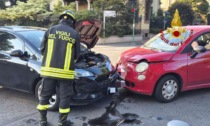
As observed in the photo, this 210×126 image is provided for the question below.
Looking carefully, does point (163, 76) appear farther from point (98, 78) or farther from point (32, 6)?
point (32, 6)

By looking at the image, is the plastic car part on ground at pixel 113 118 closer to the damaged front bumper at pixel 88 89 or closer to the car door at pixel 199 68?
the damaged front bumper at pixel 88 89

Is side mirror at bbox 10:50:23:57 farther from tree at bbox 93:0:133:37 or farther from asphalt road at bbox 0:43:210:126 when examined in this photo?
tree at bbox 93:0:133:37

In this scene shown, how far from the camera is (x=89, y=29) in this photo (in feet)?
20.1

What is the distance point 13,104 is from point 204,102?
391 centimetres

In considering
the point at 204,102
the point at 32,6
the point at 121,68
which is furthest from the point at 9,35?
the point at 32,6

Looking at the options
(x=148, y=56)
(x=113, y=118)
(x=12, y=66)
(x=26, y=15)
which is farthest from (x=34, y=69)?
(x=26, y=15)

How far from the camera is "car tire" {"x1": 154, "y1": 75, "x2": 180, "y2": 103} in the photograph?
5090 millimetres

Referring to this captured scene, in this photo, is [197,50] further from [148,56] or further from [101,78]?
[101,78]

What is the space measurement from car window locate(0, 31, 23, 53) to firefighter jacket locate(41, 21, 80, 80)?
1.47 metres

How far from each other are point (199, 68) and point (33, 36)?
351 centimetres

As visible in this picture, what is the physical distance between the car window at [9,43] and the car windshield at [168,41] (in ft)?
9.40

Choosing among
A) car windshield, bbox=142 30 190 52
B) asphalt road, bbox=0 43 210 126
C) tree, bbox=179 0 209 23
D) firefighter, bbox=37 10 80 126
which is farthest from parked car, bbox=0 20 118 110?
tree, bbox=179 0 209 23

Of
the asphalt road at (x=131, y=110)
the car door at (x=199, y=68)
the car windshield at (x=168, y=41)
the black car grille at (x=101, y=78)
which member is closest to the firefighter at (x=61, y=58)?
the asphalt road at (x=131, y=110)

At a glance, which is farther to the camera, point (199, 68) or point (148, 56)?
point (199, 68)
